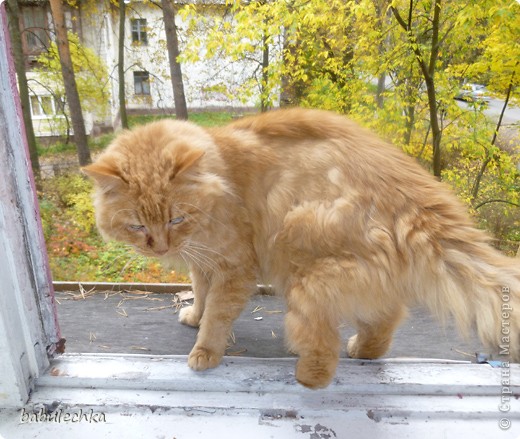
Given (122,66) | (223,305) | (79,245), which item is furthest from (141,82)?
(223,305)

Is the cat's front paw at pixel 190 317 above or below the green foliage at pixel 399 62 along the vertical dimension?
below

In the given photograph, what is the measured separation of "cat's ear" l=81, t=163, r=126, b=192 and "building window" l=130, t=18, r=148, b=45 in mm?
1592

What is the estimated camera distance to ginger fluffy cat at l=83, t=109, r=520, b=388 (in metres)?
1.05

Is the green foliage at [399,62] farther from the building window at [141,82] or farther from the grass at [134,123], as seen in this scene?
the building window at [141,82]

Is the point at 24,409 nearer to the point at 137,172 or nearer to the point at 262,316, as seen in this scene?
the point at 137,172

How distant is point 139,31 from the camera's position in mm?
2598

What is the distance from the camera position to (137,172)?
1.24m

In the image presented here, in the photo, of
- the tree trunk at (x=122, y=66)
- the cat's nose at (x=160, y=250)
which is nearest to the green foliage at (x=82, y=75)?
the tree trunk at (x=122, y=66)

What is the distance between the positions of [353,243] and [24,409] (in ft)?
2.86

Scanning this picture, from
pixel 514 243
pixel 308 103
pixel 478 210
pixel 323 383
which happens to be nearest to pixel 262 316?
pixel 323 383

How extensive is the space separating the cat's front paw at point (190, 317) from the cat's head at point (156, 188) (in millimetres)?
397

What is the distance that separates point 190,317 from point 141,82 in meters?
1.73

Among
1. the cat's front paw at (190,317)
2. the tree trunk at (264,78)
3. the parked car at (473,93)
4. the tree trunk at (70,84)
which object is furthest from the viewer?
the parked car at (473,93)

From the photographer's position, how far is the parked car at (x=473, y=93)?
10.0 ft
